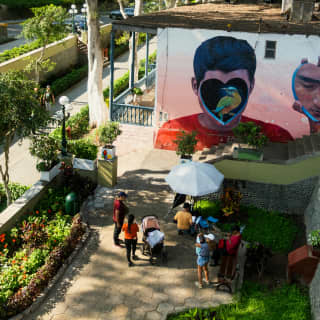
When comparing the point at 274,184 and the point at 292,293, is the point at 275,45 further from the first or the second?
the point at 292,293

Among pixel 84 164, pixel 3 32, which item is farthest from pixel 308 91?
pixel 3 32

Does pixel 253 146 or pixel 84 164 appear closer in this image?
pixel 253 146

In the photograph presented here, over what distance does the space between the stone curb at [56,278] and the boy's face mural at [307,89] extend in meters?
8.93

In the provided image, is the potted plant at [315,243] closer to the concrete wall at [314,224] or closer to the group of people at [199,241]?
the concrete wall at [314,224]

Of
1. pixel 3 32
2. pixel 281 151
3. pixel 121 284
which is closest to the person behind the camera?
pixel 121 284

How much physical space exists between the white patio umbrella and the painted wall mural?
4658mm

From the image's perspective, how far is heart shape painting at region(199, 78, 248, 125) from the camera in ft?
56.6

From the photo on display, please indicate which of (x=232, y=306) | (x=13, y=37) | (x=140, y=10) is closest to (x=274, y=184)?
(x=232, y=306)

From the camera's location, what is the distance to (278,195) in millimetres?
15250

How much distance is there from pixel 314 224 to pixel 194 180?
382cm

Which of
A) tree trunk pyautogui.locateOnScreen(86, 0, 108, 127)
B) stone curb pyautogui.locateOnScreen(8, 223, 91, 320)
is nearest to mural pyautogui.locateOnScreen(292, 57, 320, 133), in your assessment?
stone curb pyautogui.locateOnScreen(8, 223, 91, 320)

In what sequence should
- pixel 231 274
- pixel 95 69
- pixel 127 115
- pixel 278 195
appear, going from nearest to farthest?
pixel 231 274
pixel 278 195
pixel 127 115
pixel 95 69

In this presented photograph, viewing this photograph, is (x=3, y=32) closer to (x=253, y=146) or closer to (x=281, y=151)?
(x=281, y=151)

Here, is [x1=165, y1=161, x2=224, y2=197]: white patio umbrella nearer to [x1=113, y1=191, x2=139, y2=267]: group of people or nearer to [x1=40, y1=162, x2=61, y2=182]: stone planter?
[x1=113, y1=191, x2=139, y2=267]: group of people
